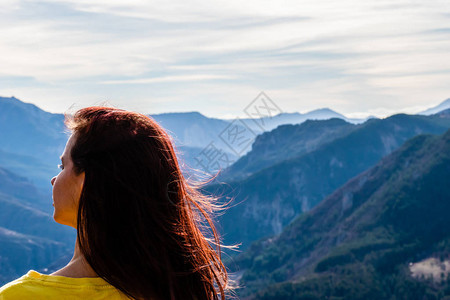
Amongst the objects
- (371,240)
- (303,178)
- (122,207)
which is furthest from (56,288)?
(303,178)

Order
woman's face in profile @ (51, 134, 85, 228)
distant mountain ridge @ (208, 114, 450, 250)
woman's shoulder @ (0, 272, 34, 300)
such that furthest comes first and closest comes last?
distant mountain ridge @ (208, 114, 450, 250)
woman's face in profile @ (51, 134, 85, 228)
woman's shoulder @ (0, 272, 34, 300)

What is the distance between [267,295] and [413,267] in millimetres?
22679

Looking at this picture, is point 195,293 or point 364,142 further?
point 364,142

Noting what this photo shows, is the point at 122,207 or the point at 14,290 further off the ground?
the point at 122,207

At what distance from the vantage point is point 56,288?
2330 millimetres

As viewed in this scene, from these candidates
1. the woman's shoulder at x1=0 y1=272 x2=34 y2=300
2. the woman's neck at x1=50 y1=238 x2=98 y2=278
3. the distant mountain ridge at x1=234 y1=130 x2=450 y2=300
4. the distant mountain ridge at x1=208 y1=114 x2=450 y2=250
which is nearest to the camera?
the woman's shoulder at x1=0 y1=272 x2=34 y2=300

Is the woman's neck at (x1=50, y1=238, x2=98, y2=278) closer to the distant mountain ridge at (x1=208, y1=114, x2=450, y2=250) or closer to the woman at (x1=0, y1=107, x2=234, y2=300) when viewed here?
the woman at (x1=0, y1=107, x2=234, y2=300)

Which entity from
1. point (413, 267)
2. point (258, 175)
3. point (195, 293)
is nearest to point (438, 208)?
point (413, 267)

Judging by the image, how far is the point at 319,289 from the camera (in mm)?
82688

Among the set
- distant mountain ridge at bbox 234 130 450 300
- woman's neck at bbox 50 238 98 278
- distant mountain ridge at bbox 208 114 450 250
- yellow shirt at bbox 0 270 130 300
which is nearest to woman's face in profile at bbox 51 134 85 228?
woman's neck at bbox 50 238 98 278

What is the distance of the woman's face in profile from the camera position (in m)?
2.66

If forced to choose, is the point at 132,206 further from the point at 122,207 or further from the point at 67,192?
the point at 67,192

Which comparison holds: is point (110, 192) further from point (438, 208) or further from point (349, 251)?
point (438, 208)

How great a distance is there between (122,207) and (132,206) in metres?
0.05
